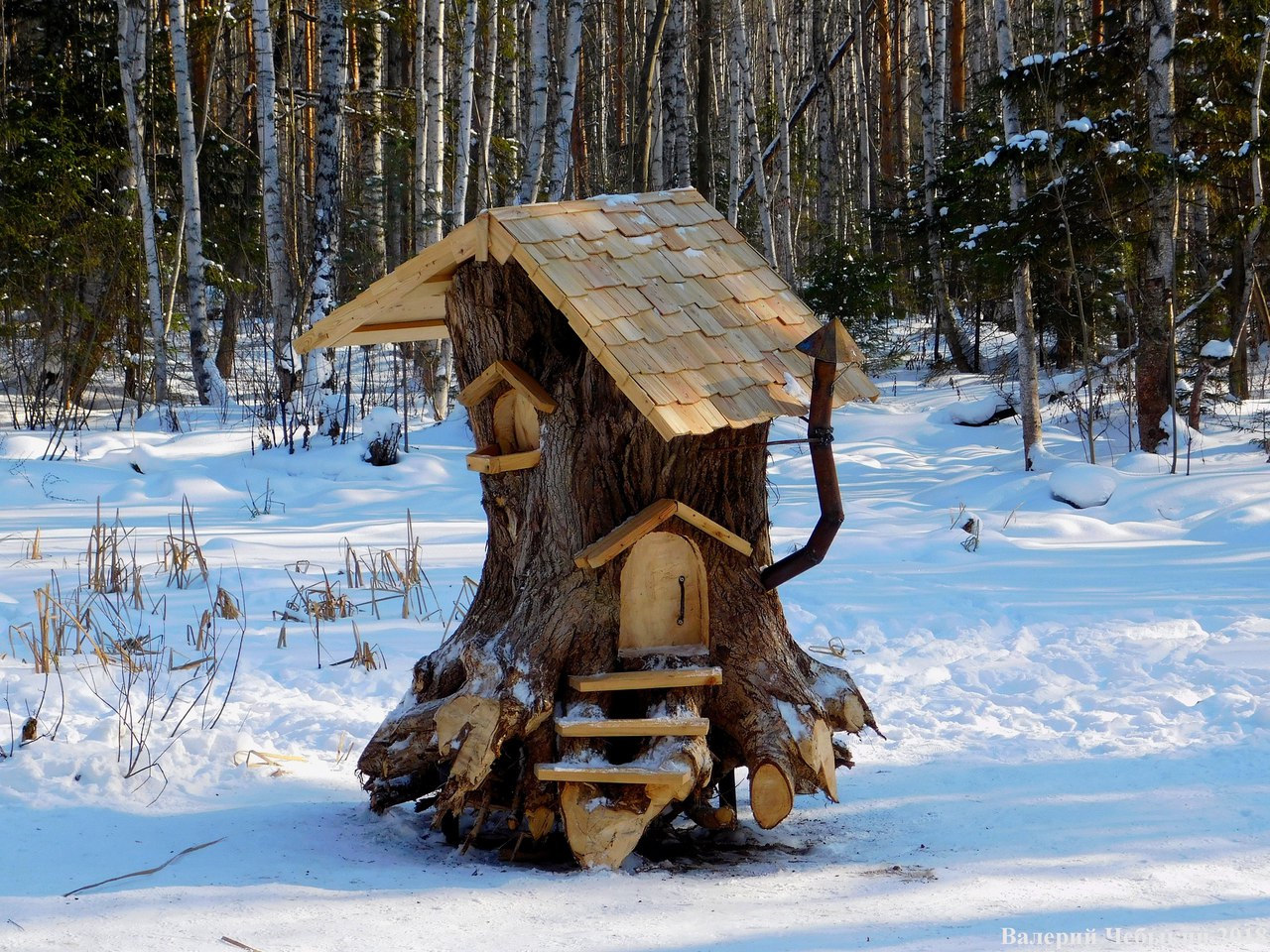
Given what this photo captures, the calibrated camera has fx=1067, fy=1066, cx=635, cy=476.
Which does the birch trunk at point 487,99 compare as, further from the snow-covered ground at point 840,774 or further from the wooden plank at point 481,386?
the wooden plank at point 481,386

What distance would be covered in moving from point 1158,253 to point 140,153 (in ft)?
35.6

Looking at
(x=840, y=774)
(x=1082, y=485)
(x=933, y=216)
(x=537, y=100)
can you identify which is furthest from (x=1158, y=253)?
(x=840, y=774)

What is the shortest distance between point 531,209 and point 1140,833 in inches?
99.7

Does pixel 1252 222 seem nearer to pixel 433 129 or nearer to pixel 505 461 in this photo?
pixel 505 461

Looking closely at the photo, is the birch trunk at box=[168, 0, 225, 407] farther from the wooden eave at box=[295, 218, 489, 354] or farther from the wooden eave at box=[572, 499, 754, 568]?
the wooden eave at box=[572, 499, 754, 568]

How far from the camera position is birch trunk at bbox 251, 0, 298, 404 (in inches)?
447

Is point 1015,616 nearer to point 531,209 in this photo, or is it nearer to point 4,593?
point 531,209

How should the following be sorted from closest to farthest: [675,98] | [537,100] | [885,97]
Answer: [537,100] → [675,98] → [885,97]

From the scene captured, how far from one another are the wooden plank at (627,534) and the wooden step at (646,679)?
1.06ft

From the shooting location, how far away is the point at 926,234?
50.8ft

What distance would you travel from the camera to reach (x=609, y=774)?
293cm

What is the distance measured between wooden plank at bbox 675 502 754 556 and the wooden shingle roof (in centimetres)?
33

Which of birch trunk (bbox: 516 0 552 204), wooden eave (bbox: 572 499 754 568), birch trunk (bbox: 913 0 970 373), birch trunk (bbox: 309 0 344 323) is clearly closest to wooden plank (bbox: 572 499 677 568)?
wooden eave (bbox: 572 499 754 568)

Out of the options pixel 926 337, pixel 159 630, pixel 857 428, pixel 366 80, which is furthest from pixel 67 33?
pixel 926 337
